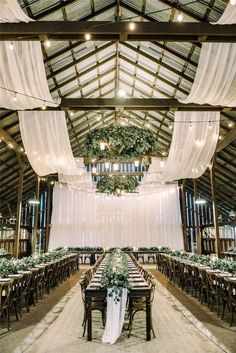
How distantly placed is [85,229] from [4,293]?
39.2ft

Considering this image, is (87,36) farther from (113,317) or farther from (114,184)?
(114,184)

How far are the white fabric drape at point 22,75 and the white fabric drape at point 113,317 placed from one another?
340 cm

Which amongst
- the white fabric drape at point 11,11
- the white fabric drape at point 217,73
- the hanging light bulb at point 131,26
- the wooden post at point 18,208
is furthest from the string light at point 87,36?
the wooden post at point 18,208

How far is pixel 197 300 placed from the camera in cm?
700

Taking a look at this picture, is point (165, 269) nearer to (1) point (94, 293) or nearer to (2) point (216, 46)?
(1) point (94, 293)

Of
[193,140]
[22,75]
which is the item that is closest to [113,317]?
[22,75]

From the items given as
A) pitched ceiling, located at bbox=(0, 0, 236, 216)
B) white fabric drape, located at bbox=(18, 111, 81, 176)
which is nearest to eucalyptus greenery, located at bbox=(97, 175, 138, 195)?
white fabric drape, located at bbox=(18, 111, 81, 176)

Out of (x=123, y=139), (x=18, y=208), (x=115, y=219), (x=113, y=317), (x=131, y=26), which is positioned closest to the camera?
(x=113, y=317)

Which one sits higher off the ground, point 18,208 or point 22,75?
point 22,75

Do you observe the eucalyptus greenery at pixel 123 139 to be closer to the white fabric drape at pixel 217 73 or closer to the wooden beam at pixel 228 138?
the white fabric drape at pixel 217 73

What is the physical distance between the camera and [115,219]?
16875 millimetres

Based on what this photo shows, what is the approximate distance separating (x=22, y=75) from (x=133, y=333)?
13.8 feet

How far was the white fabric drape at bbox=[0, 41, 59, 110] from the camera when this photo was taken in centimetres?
449

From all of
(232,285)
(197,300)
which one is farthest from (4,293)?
(197,300)
